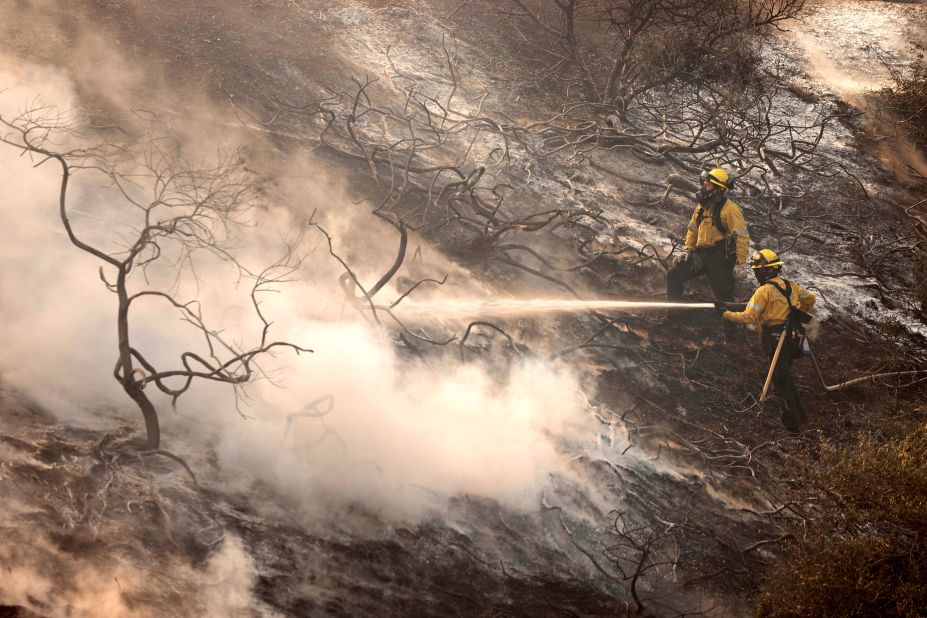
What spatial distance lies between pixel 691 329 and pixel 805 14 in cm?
1177

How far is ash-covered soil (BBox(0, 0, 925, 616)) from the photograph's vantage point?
18.3 ft

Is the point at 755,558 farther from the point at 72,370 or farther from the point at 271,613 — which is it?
the point at 72,370

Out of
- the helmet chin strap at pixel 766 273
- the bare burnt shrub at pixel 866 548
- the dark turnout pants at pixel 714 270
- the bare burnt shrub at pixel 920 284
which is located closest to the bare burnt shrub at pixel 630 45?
the dark turnout pants at pixel 714 270

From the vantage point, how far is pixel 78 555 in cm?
521

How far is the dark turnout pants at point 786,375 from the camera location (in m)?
7.98

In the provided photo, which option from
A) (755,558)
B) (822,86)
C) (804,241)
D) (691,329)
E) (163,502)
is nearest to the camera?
(163,502)

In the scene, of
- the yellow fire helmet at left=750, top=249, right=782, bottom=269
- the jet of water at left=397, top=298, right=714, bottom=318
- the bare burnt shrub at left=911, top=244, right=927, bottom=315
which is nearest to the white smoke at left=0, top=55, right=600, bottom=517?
the jet of water at left=397, top=298, right=714, bottom=318

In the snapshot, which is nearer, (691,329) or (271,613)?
(271,613)

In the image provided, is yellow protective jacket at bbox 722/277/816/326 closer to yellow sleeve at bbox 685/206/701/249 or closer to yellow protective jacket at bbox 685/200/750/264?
yellow protective jacket at bbox 685/200/750/264

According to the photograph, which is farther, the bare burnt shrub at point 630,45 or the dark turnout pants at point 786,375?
the bare burnt shrub at point 630,45

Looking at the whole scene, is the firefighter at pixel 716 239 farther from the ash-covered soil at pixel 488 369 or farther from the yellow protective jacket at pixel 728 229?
the ash-covered soil at pixel 488 369

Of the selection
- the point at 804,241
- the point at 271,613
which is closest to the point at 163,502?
the point at 271,613

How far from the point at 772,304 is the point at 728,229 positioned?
1.18m

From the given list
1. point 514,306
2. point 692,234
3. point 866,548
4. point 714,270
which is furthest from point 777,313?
point 514,306
